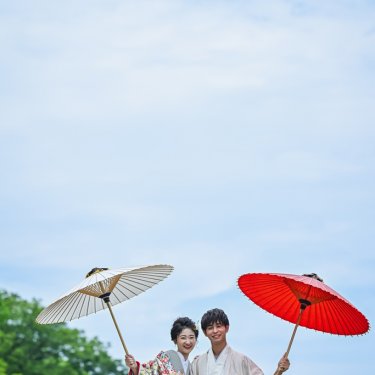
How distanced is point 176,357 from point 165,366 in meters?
0.13

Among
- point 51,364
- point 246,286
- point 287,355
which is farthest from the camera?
point 51,364

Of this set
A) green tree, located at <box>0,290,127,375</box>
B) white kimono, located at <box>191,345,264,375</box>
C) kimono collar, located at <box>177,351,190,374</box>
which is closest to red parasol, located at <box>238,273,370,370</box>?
white kimono, located at <box>191,345,264,375</box>

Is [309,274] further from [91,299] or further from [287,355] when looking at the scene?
[91,299]

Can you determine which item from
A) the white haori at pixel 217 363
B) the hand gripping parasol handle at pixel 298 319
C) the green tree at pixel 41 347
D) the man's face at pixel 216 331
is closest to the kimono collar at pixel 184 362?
the white haori at pixel 217 363

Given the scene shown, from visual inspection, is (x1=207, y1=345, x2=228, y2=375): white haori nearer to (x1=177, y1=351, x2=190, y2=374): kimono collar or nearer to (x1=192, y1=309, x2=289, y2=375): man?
(x1=192, y1=309, x2=289, y2=375): man

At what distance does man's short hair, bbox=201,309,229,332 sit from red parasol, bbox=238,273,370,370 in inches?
15.7

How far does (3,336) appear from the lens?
3141 centimetres

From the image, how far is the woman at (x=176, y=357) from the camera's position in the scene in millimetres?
8383

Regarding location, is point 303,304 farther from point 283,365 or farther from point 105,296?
point 105,296

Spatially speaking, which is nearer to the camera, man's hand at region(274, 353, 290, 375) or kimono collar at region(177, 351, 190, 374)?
man's hand at region(274, 353, 290, 375)

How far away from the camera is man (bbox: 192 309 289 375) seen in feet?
26.3

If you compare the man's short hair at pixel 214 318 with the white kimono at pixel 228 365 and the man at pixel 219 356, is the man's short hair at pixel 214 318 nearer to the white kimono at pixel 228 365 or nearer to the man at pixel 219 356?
the man at pixel 219 356

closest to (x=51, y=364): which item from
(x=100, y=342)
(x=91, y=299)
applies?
(x=100, y=342)

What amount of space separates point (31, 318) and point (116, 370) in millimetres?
3514
